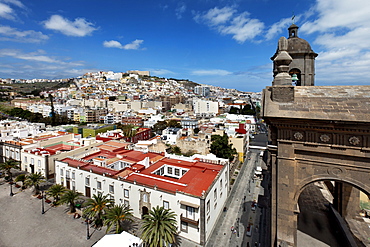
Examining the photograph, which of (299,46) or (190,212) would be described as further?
(190,212)

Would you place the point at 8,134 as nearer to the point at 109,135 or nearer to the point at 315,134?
the point at 109,135

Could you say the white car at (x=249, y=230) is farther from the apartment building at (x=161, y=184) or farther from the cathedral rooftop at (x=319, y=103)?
the cathedral rooftop at (x=319, y=103)

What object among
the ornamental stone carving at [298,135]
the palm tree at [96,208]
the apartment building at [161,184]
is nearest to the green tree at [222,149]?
the apartment building at [161,184]

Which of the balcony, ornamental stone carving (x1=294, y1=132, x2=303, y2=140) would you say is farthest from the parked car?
ornamental stone carving (x1=294, y1=132, x2=303, y2=140)

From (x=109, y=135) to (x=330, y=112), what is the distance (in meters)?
46.7

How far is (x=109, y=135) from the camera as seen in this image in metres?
47.0

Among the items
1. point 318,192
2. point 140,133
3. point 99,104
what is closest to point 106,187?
point 318,192

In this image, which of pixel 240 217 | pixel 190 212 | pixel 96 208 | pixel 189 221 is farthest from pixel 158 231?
pixel 240 217

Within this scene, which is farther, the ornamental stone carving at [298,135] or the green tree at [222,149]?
the green tree at [222,149]

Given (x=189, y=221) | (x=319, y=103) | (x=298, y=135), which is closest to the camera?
(x=319, y=103)

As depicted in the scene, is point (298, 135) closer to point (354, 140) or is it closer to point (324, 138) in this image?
point (324, 138)

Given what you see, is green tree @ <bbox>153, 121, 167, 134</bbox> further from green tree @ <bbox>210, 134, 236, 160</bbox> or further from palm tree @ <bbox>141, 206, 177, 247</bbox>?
palm tree @ <bbox>141, 206, 177, 247</bbox>

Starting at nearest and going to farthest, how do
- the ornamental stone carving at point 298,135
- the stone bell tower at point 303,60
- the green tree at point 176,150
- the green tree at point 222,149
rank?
the ornamental stone carving at point 298,135, the stone bell tower at point 303,60, the green tree at point 222,149, the green tree at point 176,150

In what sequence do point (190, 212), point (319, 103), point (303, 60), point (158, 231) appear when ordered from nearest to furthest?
point (319, 103) < point (303, 60) < point (158, 231) < point (190, 212)
